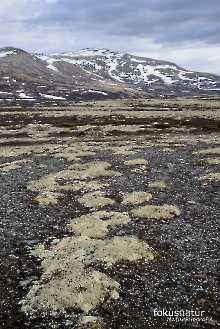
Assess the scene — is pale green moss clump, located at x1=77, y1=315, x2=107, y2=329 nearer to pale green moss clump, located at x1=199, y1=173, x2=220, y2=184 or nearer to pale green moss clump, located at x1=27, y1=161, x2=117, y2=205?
pale green moss clump, located at x1=27, y1=161, x2=117, y2=205

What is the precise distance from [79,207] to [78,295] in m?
14.2

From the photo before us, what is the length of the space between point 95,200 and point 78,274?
13322 millimetres

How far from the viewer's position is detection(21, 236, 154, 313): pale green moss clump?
60.4 feet

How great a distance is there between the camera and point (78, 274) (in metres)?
20.8

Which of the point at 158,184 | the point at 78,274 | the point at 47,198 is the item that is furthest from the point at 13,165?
the point at 78,274

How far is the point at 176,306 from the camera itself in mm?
18266

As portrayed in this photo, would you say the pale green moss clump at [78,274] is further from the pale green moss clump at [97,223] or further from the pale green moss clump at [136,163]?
the pale green moss clump at [136,163]

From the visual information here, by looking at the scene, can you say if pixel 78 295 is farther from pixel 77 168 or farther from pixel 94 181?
pixel 77 168

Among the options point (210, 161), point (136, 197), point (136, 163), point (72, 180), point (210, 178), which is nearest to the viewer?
point (136, 197)

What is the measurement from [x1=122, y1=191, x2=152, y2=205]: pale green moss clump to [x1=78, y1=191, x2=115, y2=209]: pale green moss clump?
1153mm

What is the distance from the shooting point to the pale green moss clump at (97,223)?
87.7 feet

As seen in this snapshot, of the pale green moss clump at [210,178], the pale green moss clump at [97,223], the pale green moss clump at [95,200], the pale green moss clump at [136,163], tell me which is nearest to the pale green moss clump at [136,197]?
the pale green moss clump at [95,200]

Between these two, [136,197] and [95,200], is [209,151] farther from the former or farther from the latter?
[95,200]

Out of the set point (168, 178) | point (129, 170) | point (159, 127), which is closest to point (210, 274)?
point (168, 178)
